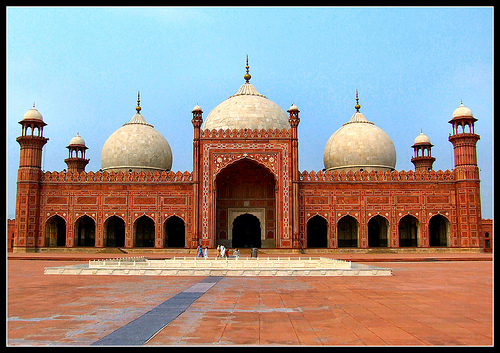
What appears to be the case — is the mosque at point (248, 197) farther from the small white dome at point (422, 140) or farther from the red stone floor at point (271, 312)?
the red stone floor at point (271, 312)

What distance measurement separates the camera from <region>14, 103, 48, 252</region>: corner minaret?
22.1 meters

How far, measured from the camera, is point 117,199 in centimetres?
2244

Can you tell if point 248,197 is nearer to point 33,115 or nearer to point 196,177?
point 196,177

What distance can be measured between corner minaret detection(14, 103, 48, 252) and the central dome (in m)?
8.53

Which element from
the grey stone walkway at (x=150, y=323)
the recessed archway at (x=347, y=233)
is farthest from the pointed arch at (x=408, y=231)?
the grey stone walkway at (x=150, y=323)

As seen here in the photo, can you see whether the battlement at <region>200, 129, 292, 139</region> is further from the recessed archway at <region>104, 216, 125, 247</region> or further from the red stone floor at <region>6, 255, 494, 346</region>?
the red stone floor at <region>6, 255, 494, 346</region>

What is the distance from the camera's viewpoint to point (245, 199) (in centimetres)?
2322

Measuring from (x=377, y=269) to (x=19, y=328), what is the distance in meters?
7.61

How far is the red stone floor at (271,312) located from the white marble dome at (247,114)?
16581mm

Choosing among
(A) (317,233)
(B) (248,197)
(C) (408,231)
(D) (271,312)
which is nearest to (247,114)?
(B) (248,197)

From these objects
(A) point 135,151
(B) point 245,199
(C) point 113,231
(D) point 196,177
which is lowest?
(C) point 113,231

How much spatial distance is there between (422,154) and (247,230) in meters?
12.2

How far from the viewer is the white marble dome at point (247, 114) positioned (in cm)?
2466
